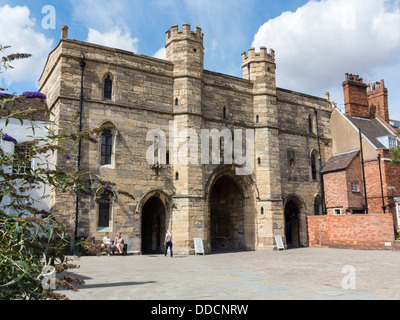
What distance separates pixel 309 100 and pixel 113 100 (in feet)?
49.1

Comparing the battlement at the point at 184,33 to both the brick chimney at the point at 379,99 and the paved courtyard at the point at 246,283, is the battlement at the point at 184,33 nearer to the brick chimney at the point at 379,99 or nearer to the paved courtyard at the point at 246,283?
the paved courtyard at the point at 246,283

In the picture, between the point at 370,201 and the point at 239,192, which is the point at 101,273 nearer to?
the point at 239,192

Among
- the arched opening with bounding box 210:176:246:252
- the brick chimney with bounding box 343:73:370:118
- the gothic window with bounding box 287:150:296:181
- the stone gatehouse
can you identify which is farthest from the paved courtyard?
the brick chimney with bounding box 343:73:370:118

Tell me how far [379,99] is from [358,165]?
11.0 m

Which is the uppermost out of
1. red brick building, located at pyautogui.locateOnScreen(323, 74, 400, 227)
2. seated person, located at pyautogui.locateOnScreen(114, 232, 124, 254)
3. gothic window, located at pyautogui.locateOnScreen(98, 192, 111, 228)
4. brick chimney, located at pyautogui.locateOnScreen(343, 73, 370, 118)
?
brick chimney, located at pyautogui.locateOnScreen(343, 73, 370, 118)

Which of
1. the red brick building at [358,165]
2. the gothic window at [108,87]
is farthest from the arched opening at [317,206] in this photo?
the gothic window at [108,87]

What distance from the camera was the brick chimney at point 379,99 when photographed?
31328mm

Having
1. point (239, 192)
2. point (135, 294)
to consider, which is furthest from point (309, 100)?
point (135, 294)

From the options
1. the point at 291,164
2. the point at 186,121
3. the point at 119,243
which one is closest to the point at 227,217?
the point at 291,164

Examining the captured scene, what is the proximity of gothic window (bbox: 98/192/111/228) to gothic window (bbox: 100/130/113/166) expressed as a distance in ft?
5.89

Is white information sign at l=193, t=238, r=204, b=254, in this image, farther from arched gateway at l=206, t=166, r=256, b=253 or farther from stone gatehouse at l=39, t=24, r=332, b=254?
arched gateway at l=206, t=166, r=256, b=253

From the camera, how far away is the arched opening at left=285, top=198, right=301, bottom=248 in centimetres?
2494

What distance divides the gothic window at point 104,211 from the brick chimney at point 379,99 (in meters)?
23.8

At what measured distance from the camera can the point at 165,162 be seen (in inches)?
767
